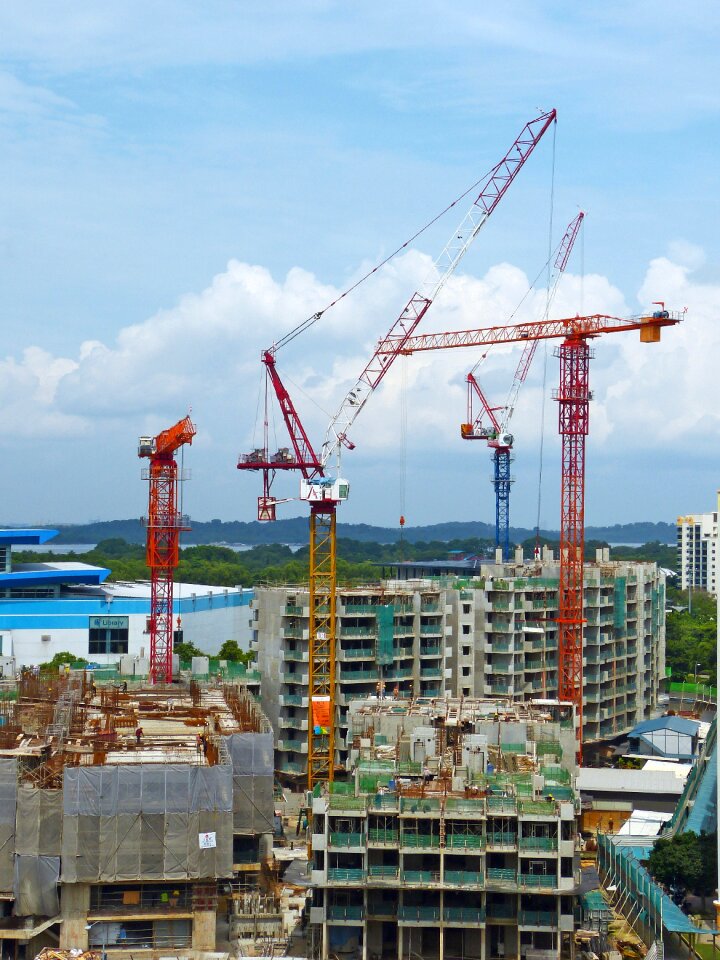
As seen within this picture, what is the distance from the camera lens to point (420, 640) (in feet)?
242

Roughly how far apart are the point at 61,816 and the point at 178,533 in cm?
3673

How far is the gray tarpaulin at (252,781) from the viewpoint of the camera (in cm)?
4922

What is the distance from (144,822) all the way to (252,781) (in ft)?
25.9

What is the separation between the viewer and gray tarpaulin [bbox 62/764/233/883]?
41.8 metres

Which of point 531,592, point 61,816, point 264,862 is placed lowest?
point 264,862

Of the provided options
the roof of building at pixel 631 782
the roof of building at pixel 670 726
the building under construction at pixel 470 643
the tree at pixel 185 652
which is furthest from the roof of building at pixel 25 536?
the roof of building at pixel 631 782

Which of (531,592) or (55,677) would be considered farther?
(531,592)

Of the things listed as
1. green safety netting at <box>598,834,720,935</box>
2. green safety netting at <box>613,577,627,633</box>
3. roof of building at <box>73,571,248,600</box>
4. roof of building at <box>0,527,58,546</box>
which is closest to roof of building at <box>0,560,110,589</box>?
roof of building at <box>73,571,248,600</box>

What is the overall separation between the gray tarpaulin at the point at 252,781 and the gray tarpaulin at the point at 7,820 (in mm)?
9206

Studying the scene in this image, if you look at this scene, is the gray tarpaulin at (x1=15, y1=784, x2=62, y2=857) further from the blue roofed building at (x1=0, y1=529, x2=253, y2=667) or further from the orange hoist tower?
the blue roofed building at (x1=0, y1=529, x2=253, y2=667)

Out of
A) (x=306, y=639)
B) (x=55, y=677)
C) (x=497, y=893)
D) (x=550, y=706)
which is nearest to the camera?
(x=497, y=893)

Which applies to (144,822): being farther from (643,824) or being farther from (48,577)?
(48,577)

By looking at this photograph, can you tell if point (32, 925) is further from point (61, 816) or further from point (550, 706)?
point (550, 706)

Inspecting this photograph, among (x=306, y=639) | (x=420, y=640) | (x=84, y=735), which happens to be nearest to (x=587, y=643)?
(x=420, y=640)
